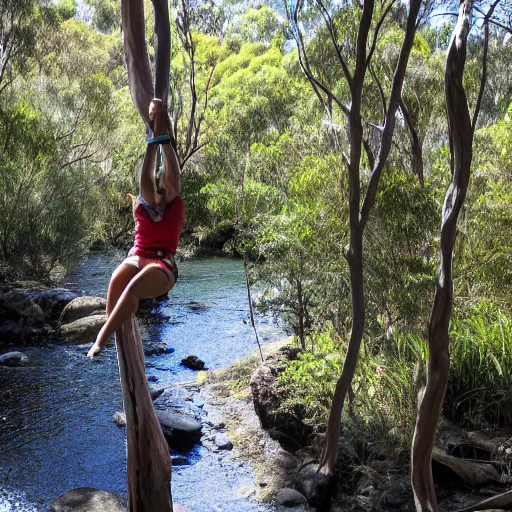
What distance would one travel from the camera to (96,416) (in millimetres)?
8695

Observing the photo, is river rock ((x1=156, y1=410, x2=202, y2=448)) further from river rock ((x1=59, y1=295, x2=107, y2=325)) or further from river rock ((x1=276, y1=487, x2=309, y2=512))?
river rock ((x1=59, y1=295, x2=107, y2=325))

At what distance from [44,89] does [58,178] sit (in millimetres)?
5759

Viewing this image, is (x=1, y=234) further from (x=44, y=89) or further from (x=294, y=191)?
(x=294, y=191)

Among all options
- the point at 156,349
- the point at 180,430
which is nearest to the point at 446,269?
the point at 180,430

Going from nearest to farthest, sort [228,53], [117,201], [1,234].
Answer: [1,234] → [117,201] → [228,53]

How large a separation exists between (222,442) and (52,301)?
7.14 m

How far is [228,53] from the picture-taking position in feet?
115

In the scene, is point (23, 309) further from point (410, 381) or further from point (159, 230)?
point (159, 230)

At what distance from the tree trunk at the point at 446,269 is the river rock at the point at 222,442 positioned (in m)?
3.44

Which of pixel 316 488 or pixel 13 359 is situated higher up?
pixel 13 359

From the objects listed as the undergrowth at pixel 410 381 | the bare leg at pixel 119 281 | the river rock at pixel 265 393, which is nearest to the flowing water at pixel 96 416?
the river rock at pixel 265 393

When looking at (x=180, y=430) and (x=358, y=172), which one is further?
(x=180, y=430)

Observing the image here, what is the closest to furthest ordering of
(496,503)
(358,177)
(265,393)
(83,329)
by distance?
(496,503), (358,177), (265,393), (83,329)

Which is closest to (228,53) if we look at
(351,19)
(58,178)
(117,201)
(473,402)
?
(117,201)
